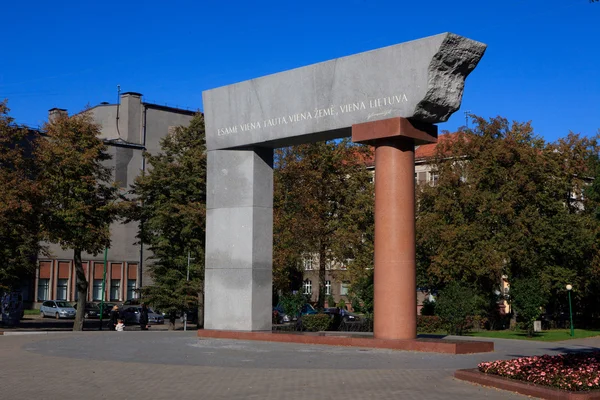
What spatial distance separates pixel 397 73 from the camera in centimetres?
2105

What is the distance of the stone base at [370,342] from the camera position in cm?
1936

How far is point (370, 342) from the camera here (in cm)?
2080

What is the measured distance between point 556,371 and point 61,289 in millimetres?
62554

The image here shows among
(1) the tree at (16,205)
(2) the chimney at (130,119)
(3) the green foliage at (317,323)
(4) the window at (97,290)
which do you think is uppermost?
(2) the chimney at (130,119)

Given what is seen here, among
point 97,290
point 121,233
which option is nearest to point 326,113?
point 121,233

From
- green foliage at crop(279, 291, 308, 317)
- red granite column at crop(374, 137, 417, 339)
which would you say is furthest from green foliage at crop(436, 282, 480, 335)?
red granite column at crop(374, 137, 417, 339)

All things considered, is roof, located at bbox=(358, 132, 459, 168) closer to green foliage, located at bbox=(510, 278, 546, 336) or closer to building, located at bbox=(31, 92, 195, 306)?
green foliage, located at bbox=(510, 278, 546, 336)

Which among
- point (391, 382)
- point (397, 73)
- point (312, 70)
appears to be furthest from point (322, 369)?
point (312, 70)

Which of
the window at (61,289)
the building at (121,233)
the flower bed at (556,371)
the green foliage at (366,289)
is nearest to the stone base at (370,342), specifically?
the flower bed at (556,371)

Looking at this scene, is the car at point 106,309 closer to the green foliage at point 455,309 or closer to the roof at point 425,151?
the roof at point 425,151

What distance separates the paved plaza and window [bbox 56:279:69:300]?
48663mm

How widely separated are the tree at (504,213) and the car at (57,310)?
29.3m

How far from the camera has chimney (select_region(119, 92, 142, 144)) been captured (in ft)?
241

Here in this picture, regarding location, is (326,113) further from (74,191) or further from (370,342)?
(74,191)
